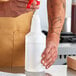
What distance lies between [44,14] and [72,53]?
24.3 inches

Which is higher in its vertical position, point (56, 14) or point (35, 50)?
point (56, 14)

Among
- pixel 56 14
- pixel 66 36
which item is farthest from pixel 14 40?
pixel 66 36

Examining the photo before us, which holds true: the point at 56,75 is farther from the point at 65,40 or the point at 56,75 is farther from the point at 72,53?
the point at 65,40

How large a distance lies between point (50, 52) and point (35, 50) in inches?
3.4

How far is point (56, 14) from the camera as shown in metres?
1.17

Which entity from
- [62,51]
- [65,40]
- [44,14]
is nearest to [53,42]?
[62,51]

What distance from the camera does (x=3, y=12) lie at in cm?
114

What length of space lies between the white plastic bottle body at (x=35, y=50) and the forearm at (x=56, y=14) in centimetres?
22

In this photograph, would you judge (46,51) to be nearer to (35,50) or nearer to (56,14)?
(35,50)

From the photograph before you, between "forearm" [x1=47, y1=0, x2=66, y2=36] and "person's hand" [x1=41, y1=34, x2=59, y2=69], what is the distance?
0.21 feet

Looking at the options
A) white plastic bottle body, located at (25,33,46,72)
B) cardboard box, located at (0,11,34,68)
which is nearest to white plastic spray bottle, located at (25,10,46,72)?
white plastic bottle body, located at (25,33,46,72)

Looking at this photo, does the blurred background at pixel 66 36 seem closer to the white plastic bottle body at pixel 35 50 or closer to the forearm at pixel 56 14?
the forearm at pixel 56 14

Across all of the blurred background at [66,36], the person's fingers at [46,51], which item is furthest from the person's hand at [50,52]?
the blurred background at [66,36]

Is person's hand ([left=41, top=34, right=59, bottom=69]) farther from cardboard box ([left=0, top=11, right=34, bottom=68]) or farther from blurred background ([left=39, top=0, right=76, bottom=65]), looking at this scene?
A: blurred background ([left=39, top=0, right=76, bottom=65])
